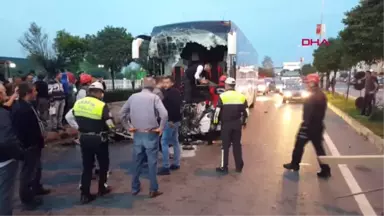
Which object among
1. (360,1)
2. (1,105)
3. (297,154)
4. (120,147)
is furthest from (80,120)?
(360,1)

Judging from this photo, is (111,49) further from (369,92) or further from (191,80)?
(191,80)

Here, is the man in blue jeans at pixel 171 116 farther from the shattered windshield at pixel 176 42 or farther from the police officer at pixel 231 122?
the shattered windshield at pixel 176 42

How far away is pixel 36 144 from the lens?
6.51 m

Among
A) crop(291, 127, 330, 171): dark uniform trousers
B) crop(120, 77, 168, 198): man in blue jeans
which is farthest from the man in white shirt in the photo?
crop(120, 77, 168, 198): man in blue jeans

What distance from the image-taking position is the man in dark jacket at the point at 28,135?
623 centimetres

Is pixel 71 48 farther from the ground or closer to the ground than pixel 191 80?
farther from the ground

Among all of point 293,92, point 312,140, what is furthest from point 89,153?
point 293,92

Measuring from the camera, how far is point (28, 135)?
20.8 ft

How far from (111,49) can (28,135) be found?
4017cm

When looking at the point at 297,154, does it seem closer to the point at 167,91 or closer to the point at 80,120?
the point at 167,91

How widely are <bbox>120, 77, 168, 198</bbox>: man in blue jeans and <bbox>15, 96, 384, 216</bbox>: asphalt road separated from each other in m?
0.52

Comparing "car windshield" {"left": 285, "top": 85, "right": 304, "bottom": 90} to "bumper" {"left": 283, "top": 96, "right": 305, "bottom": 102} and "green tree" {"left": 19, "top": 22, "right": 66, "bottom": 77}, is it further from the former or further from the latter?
"green tree" {"left": 19, "top": 22, "right": 66, "bottom": 77}

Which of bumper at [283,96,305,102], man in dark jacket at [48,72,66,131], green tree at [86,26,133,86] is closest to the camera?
man in dark jacket at [48,72,66,131]

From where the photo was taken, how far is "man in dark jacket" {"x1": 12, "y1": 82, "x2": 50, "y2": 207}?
623cm
